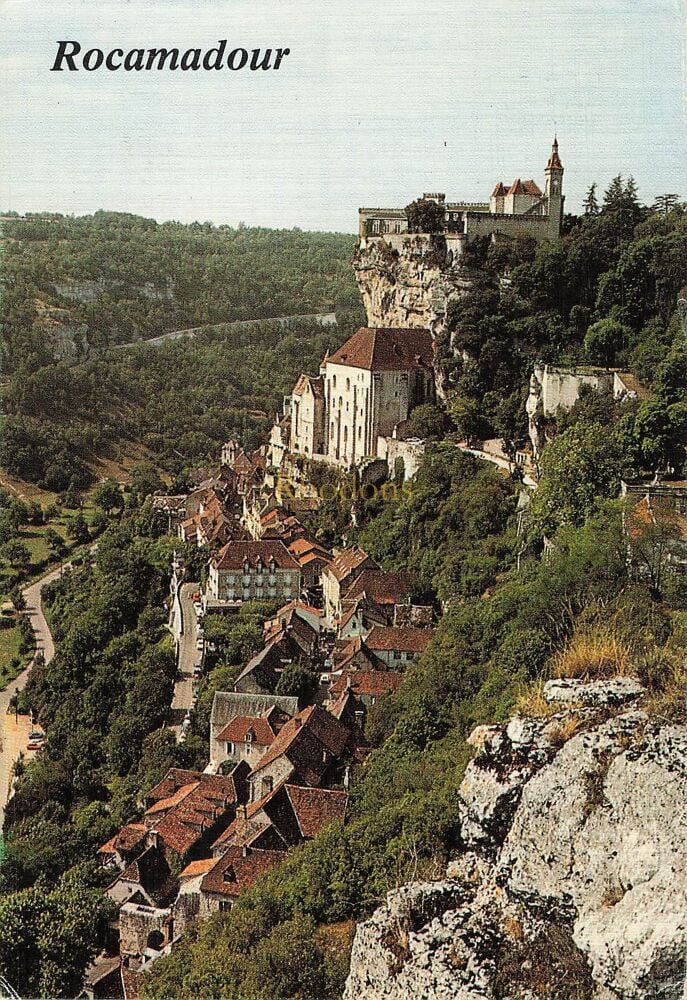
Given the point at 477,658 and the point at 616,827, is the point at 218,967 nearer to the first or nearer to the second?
the point at 616,827

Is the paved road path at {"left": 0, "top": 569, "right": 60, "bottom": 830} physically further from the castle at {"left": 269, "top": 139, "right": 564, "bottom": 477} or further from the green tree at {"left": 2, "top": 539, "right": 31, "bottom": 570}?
the castle at {"left": 269, "top": 139, "right": 564, "bottom": 477}

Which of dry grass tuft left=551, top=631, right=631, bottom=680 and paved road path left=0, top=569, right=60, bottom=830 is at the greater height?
dry grass tuft left=551, top=631, right=631, bottom=680

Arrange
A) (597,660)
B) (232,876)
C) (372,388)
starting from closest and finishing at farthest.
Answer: (597,660)
(232,876)
(372,388)

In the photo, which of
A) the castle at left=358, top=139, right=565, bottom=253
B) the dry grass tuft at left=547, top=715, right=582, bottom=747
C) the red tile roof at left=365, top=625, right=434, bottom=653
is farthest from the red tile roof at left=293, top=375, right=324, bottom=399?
the dry grass tuft at left=547, top=715, right=582, bottom=747

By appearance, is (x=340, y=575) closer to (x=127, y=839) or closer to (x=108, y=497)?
(x=127, y=839)

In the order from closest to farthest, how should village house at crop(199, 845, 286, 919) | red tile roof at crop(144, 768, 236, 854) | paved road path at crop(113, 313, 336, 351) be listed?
1. village house at crop(199, 845, 286, 919)
2. red tile roof at crop(144, 768, 236, 854)
3. paved road path at crop(113, 313, 336, 351)

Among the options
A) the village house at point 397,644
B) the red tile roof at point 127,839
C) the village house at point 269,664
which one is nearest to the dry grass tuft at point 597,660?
the red tile roof at point 127,839

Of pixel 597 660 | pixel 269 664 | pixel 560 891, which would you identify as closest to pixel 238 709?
pixel 269 664

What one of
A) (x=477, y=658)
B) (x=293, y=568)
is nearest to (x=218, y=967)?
(x=477, y=658)
